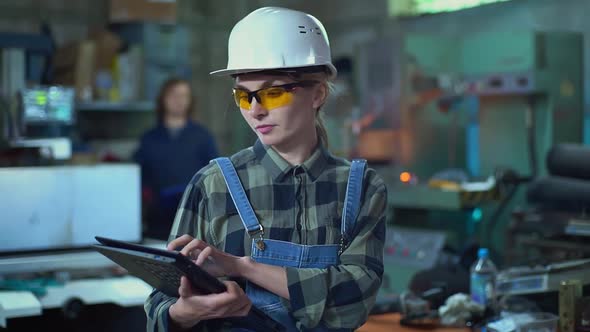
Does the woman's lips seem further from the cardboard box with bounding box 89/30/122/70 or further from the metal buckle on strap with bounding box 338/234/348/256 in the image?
the cardboard box with bounding box 89/30/122/70

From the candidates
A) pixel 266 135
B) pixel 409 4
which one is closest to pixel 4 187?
pixel 266 135

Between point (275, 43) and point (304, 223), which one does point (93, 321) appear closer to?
point (304, 223)

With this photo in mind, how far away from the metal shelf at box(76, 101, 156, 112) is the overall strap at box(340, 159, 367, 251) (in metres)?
4.08

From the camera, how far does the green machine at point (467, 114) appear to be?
4.04 meters

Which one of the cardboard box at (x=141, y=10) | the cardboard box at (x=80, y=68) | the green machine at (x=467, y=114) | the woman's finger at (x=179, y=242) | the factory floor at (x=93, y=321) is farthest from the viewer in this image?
the cardboard box at (x=141, y=10)

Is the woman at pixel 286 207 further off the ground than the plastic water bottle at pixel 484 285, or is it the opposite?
the woman at pixel 286 207

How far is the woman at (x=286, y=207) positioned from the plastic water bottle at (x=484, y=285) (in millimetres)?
989

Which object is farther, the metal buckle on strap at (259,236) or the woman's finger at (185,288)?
the metal buckle on strap at (259,236)

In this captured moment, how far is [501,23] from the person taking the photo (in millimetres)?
4824

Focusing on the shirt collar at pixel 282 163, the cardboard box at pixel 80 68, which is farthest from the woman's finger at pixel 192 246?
the cardboard box at pixel 80 68

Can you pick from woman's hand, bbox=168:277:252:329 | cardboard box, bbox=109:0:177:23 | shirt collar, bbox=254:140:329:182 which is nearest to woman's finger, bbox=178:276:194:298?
woman's hand, bbox=168:277:252:329

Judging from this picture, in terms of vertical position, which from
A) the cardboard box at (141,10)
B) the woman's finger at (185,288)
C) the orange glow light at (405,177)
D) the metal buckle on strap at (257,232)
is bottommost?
the orange glow light at (405,177)

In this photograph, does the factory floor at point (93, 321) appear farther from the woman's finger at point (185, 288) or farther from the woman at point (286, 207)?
the woman's finger at point (185, 288)

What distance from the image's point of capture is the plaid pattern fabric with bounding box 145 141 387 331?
4.74ft
